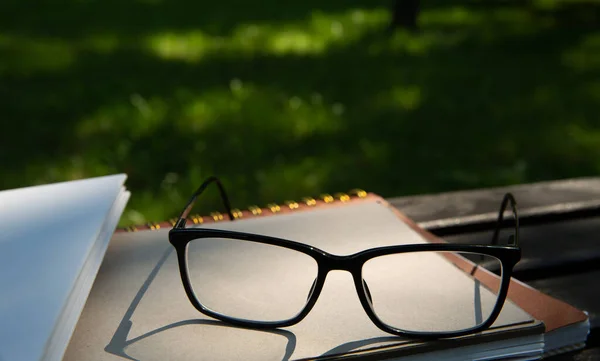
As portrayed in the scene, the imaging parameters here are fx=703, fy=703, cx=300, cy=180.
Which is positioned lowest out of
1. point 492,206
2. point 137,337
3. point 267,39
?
point 137,337

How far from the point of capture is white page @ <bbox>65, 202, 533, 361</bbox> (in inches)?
24.7

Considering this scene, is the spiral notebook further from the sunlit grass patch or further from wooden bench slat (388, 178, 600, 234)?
the sunlit grass patch

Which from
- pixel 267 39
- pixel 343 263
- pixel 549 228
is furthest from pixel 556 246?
pixel 267 39

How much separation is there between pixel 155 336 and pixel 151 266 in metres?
0.16

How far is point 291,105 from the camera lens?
10.8 feet

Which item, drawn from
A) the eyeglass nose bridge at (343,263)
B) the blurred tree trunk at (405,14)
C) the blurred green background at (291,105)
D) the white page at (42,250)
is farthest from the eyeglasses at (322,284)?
the blurred tree trunk at (405,14)

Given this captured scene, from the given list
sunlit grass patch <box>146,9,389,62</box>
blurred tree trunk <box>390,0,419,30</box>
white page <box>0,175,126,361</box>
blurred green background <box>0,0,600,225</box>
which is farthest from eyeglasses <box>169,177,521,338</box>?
blurred tree trunk <box>390,0,419,30</box>

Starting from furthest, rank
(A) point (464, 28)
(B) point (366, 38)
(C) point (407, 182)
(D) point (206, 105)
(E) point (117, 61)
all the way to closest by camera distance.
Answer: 1. (A) point (464, 28)
2. (B) point (366, 38)
3. (E) point (117, 61)
4. (D) point (206, 105)
5. (C) point (407, 182)

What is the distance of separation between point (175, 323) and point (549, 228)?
2.45 ft

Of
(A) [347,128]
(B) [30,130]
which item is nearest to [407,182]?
(A) [347,128]

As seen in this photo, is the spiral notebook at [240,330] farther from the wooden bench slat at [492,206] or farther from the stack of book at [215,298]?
the wooden bench slat at [492,206]

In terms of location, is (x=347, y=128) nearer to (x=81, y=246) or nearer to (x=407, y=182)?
(x=407, y=182)

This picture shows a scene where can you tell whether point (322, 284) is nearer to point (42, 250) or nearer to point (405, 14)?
point (42, 250)

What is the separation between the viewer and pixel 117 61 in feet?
13.8
